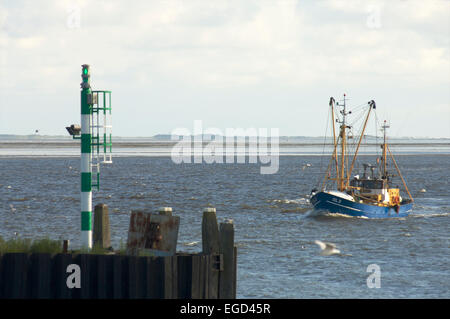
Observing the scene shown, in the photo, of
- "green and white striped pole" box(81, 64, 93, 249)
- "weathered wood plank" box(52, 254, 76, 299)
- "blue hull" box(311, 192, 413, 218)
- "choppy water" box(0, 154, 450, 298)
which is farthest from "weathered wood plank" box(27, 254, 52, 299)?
"blue hull" box(311, 192, 413, 218)

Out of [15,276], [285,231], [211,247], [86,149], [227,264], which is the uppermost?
[86,149]

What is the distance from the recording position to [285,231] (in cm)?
4475

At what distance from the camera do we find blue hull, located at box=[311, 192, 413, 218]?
54594mm

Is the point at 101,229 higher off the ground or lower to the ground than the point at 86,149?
lower

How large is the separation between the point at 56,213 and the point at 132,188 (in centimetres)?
2990

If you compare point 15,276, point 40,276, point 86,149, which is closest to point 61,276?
point 40,276

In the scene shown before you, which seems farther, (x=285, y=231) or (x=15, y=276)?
(x=285, y=231)

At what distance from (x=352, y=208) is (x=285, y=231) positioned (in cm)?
1165

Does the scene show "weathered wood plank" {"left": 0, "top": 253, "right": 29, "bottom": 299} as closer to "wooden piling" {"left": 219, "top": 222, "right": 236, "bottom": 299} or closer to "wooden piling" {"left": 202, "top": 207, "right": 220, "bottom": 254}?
"wooden piling" {"left": 202, "top": 207, "right": 220, "bottom": 254}

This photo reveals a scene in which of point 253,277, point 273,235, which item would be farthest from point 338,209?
point 253,277

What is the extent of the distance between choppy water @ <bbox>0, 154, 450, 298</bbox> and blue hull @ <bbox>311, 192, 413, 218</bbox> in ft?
3.50

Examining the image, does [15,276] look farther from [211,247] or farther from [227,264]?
[227,264]
